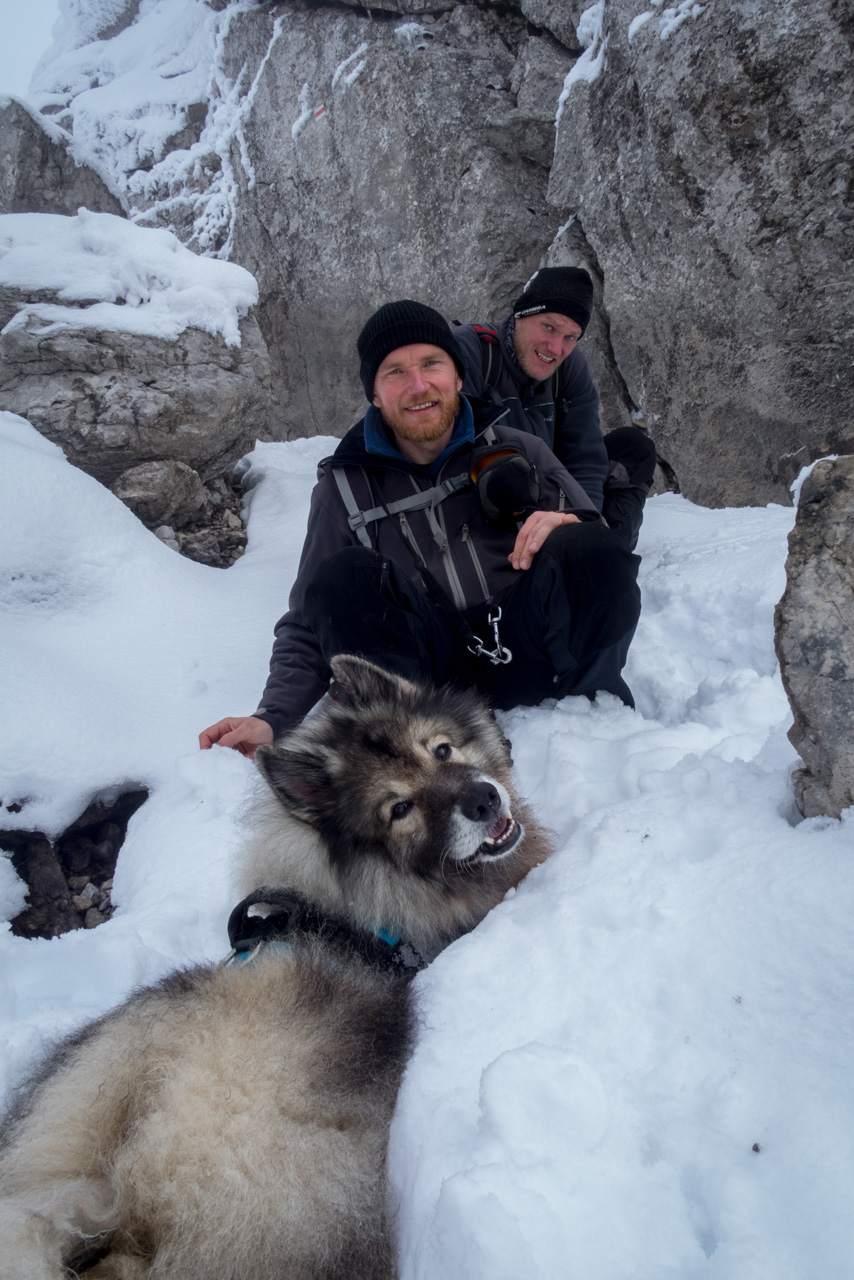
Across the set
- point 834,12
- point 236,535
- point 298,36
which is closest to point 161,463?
point 236,535

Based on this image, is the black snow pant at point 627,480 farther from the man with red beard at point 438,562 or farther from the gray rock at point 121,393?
the gray rock at point 121,393

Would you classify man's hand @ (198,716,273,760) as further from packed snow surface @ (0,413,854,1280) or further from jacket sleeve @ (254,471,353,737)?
packed snow surface @ (0,413,854,1280)

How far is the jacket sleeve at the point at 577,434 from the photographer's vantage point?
4051 millimetres

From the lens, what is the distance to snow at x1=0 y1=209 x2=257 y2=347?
5711mm

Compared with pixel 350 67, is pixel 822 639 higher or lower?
lower

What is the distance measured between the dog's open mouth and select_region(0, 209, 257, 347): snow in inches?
225

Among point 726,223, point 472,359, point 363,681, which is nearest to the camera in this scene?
point 363,681

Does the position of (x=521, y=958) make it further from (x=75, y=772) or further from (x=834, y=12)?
(x=834, y=12)

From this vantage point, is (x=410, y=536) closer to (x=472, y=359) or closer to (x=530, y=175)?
(x=472, y=359)

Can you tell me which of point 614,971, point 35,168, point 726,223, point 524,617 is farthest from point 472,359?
point 35,168

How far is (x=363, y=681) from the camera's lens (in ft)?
7.06

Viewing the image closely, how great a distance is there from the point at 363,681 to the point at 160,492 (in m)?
4.45

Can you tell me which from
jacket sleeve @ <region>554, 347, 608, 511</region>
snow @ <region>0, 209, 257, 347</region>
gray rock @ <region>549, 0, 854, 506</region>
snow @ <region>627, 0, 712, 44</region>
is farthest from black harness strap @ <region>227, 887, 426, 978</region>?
snow @ <region>627, 0, 712, 44</region>

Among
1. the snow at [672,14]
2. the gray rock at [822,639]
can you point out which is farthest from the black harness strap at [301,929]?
the snow at [672,14]
